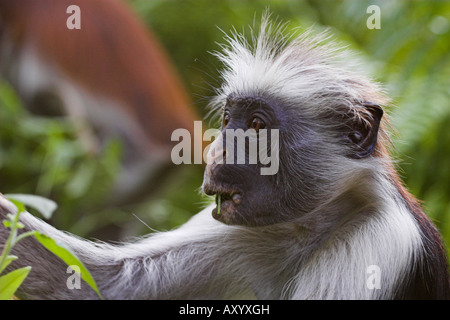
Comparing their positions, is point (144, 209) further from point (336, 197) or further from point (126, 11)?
point (336, 197)

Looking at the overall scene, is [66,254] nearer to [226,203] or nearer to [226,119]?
[226,203]

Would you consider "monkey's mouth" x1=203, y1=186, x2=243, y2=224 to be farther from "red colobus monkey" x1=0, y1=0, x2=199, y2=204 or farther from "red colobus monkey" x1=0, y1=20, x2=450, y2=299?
"red colobus monkey" x1=0, y1=0, x2=199, y2=204

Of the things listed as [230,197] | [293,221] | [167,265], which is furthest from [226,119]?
[167,265]

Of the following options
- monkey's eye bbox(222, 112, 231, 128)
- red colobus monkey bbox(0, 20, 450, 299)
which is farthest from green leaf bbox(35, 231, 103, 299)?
monkey's eye bbox(222, 112, 231, 128)

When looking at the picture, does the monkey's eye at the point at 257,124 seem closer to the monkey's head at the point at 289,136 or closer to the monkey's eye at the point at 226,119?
the monkey's head at the point at 289,136

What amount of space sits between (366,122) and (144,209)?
4.19 metres

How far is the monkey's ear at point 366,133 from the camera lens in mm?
2770

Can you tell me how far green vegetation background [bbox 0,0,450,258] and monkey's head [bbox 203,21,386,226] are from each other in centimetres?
207

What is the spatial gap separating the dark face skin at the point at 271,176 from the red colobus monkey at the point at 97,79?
4.19 metres

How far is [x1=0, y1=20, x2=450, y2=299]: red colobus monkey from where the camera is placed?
104 inches

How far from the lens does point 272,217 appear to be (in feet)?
8.88

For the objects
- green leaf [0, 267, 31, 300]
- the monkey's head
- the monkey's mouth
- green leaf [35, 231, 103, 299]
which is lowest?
green leaf [0, 267, 31, 300]
